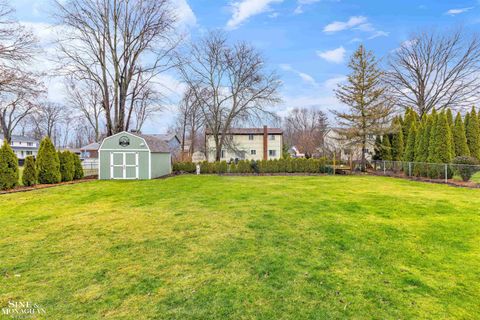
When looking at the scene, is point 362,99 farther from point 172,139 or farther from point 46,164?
point 172,139

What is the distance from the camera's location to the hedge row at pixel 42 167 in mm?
11219

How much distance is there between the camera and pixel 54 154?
13727mm

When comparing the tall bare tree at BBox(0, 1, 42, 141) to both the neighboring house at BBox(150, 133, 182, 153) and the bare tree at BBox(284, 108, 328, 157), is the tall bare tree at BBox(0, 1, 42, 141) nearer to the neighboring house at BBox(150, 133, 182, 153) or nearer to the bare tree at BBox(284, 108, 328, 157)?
the neighboring house at BBox(150, 133, 182, 153)

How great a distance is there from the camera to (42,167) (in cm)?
1325

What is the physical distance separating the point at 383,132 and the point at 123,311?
20.5m

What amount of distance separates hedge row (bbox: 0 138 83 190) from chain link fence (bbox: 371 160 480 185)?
19423 millimetres

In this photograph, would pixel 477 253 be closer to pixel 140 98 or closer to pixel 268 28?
pixel 268 28

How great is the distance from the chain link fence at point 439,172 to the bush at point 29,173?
1939 cm

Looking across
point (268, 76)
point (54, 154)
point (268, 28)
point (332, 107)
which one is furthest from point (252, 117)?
point (54, 154)

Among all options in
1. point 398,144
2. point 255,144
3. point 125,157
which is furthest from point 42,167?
point 398,144

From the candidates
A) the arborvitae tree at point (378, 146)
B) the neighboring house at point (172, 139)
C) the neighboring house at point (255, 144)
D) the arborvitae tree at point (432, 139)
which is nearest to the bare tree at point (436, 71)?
the arborvitae tree at point (378, 146)

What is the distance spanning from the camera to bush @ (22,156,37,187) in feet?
39.3

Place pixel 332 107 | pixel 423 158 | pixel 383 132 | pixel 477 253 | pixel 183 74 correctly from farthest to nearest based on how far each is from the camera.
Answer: pixel 183 74, pixel 332 107, pixel 383 132, pixel 423 158, pixel 477 253

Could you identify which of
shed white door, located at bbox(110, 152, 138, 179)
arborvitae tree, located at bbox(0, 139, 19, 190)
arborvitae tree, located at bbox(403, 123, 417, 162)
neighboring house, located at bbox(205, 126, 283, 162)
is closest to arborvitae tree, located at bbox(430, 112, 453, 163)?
arborvitae tree, located at bbox(403, 123, 417, 162)
